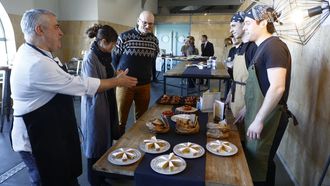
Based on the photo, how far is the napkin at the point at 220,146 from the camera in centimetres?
120

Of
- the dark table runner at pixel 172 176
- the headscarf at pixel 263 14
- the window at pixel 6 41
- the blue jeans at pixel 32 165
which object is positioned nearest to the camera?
the dark table runner at pixel 172 176

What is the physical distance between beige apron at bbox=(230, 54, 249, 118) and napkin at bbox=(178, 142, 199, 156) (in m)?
0.64

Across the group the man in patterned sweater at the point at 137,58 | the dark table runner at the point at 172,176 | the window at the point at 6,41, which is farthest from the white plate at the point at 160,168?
the window at the point at 6,41

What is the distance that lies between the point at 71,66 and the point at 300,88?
4836 millimetres

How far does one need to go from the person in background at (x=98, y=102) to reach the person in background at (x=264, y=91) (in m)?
0.98

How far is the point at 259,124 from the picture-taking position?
132 cm

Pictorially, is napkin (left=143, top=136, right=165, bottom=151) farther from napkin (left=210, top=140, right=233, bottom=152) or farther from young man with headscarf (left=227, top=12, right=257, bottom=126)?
young man with headscarf (left=227, top=12, right=257, bottom=126)

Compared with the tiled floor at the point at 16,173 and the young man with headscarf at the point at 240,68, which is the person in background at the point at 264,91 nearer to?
the young man with headscarf at the point at 240,68

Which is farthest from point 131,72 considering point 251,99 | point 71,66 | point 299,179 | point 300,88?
point 71,66

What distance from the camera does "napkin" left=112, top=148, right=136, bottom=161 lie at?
1.11m

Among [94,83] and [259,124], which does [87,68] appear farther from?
[259,124]

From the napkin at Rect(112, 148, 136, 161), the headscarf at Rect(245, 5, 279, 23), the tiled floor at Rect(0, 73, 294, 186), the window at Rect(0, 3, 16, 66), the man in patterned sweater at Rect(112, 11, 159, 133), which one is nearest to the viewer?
the napkin at Rect(112, 148, 136, 161)

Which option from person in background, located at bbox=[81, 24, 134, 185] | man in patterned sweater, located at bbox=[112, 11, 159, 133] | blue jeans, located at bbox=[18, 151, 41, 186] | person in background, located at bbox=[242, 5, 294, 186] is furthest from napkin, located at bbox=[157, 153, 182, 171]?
man in patterned sweater, located at bbox=[112, 11, 159, 133]

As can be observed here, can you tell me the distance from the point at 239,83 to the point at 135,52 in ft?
3.78
